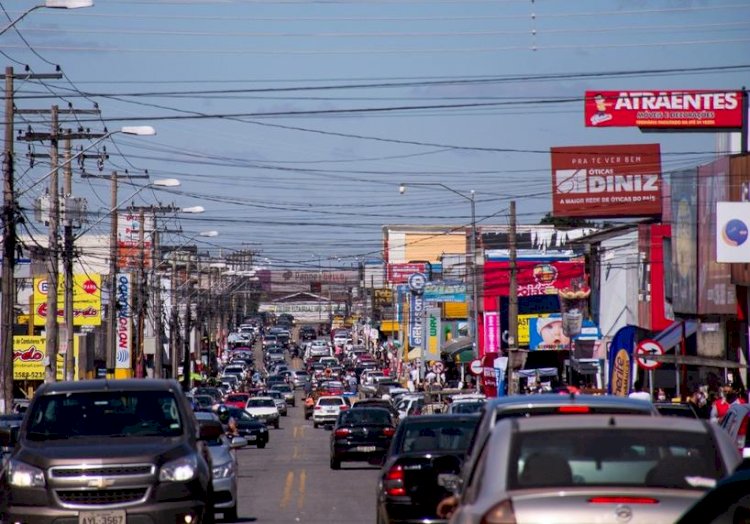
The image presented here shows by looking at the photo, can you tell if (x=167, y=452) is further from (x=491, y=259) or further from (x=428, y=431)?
(x=491, y=259)

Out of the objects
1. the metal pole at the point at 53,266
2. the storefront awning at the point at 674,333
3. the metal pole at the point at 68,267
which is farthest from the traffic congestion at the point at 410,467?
the storefront awning at the point at 674,333

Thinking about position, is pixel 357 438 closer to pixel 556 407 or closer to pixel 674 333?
pixel 674 333

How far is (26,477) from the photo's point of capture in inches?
558

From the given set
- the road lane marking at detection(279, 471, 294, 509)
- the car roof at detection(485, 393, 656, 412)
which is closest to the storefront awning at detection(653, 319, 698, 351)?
the road lane marking at detection(279, 471, 294, 509)

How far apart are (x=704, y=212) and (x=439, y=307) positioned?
46.0 m

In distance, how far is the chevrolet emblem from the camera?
14086 mm

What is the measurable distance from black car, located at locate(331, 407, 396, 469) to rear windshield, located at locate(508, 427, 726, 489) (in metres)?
26.5

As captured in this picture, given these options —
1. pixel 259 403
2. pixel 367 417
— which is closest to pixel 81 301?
pixel 259 403

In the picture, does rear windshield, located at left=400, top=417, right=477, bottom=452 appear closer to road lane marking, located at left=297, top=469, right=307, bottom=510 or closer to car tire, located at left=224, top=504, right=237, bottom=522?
car tire, located at left=224, top=504, right=237, bottom=522

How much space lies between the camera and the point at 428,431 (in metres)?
18.2

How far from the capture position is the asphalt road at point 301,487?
71.4 feet

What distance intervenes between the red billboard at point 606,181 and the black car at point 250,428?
75.6 ft

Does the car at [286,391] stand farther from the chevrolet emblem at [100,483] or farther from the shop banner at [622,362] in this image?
the chevrolet emblem at [100,483]

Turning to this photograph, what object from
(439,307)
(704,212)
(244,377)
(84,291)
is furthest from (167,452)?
(244,377)
